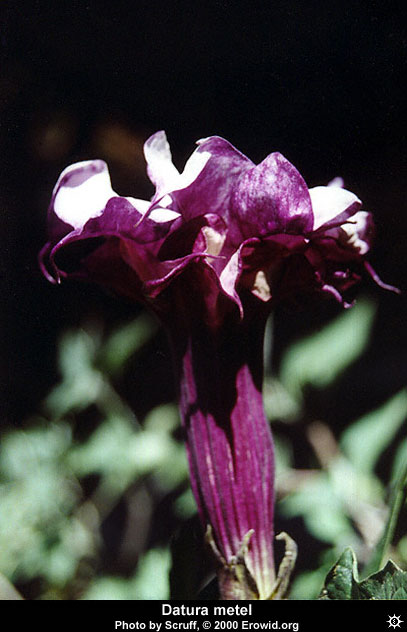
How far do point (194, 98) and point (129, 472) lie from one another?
1.27ft

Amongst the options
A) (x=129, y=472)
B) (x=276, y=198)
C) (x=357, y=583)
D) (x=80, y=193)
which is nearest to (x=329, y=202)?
(x=276, y=198)

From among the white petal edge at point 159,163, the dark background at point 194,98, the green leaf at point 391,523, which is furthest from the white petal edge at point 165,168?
the green leaf at point 391,523

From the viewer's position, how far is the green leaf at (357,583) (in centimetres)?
49

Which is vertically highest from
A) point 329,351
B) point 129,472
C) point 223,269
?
point 223,269

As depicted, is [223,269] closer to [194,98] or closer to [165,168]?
[165,168]

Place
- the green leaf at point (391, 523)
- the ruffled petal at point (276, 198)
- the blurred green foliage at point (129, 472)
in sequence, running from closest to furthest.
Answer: the ruffled petal at point (276, 198), the green leaf at point (391, 523), the blurred green foliage at point (129, 472)

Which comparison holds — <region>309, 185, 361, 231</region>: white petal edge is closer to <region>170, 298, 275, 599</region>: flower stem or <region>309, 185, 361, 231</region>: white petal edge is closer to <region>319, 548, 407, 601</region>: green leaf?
<region>170, 298, 275, 599</region>: flower stem

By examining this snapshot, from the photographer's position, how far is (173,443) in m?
0.73

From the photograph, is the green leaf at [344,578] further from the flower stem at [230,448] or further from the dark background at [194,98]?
the dark background at [194,98]

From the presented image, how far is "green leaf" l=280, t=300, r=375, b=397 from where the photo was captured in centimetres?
69

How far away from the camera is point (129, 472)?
0.73m

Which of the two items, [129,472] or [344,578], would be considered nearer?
[344,578]

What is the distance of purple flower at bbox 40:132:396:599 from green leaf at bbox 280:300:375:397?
7.6 inches

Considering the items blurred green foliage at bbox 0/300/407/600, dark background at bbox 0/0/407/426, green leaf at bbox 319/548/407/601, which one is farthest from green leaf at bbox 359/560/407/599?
dark background at bbox 0/0/407/426
